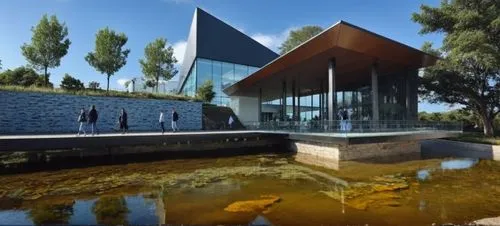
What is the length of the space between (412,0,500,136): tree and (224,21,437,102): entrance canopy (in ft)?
8.04

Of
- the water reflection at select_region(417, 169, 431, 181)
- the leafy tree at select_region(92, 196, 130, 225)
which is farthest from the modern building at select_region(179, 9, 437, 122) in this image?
the leafy tree at select_region(92, 196, 130, 225)

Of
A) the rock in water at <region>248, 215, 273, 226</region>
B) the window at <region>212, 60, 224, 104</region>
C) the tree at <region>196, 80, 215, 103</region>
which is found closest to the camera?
the rock in water at <region>248, 215, 273, 226</region>

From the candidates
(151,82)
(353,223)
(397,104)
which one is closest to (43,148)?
(353,223)

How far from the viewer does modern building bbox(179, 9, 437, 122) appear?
15891 mm

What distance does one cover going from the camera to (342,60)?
18.2 meters

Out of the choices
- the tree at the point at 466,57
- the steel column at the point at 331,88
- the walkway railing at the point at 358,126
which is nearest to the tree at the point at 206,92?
the walkway railing at the point at 358,126

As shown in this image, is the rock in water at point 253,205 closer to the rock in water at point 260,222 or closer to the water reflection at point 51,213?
the rock in water at point 260,222

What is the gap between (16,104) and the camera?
630 inches

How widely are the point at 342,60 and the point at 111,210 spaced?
15.5 meters

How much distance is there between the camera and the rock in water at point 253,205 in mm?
6426

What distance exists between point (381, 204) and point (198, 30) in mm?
31139

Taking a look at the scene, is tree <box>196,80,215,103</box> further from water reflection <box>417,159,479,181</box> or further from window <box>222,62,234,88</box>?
water reflection <box>417,159,479,181</box>

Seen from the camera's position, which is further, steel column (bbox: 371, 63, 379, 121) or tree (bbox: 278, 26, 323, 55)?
tree (bbox: 278, 26, 323, 55)

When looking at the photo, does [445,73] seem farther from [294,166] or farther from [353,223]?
[353,223]
